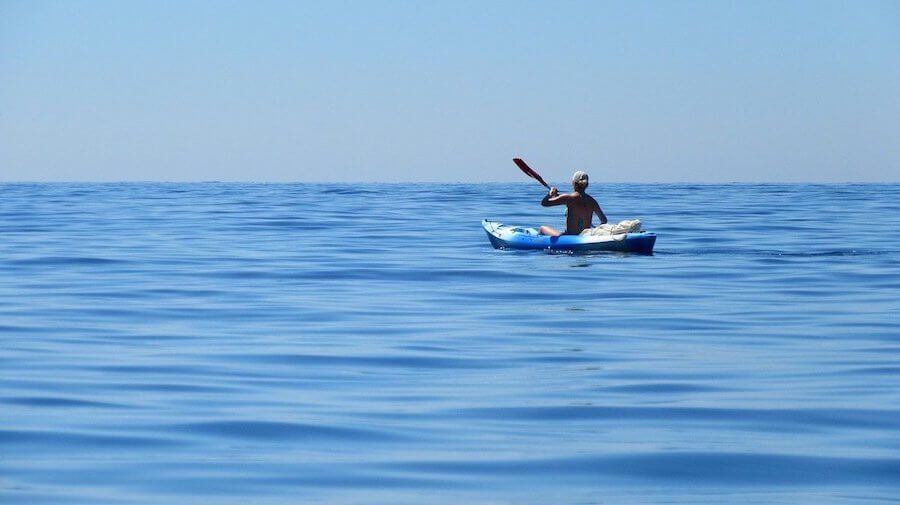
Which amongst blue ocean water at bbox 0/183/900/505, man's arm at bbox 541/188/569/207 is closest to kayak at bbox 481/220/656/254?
man's arm at bbox 541/188/569/207

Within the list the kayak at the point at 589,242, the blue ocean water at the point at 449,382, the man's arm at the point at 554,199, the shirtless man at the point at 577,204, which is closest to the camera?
the blue ocean water at the point at 449,382

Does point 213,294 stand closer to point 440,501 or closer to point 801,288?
point 801,288

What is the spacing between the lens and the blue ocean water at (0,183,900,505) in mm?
5699

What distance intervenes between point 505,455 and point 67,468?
1.81 meters

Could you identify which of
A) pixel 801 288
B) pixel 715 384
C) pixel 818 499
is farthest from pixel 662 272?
pixel 818 499

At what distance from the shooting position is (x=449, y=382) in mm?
8094

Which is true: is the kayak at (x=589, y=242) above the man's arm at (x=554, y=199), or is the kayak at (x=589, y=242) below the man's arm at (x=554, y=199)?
below

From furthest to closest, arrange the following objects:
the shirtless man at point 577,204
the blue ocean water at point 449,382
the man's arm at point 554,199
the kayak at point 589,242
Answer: the shirtless man at point 577,204 → the man's arm at point 554,199 → the kayak at point 589,242 → the blue ocean water at point 449,382

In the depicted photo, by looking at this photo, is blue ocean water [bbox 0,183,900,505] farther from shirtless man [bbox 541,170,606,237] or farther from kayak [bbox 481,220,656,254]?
shirtless man [bbox 541,170,606,237]

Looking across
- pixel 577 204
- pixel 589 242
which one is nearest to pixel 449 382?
pixel 589 242

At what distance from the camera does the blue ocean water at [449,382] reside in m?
5.70

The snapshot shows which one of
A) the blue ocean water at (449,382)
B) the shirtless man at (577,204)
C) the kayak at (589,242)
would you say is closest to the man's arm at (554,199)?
the shirtless man at (577,204)

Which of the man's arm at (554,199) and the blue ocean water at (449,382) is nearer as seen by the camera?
the blue ocean water at (449,382)
